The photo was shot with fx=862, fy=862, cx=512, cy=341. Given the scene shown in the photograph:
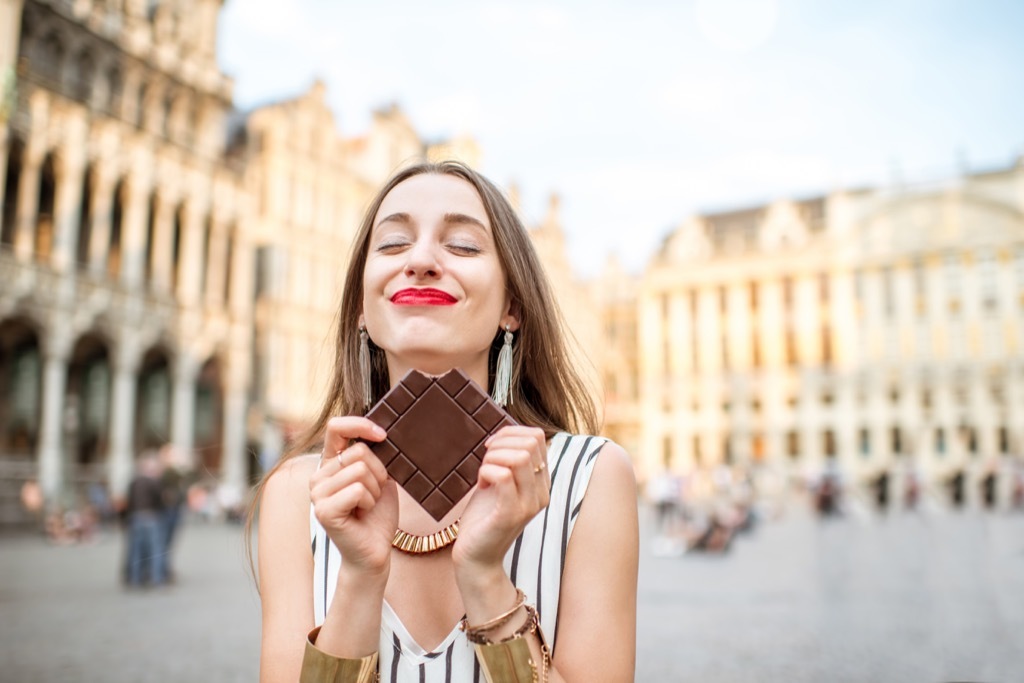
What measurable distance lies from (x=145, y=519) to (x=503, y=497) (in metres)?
11.1

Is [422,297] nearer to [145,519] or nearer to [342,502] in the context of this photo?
[342,502]

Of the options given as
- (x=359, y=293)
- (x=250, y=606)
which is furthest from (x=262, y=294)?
(x=359, y=293)

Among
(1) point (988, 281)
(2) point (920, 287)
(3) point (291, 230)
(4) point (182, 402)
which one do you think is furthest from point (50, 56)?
(1) point (988, 281)

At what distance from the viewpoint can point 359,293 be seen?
6.48ft

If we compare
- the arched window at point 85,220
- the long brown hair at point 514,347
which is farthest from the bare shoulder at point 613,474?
the arched window at point 85,220

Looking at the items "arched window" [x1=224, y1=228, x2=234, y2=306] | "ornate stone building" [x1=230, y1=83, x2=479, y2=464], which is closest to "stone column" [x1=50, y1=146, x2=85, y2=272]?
"arched window" [x1=224, y1=228, x2=234, y2=306]

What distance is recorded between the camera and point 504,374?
1.80m

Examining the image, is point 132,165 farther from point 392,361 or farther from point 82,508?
point 392,361

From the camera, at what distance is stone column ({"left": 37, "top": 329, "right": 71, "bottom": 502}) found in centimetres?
2239

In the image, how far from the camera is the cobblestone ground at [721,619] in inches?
202

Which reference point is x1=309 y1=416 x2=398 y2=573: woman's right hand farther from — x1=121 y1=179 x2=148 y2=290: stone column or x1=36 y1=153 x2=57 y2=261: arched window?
x1=121 y1=179 x2=148 y2=290: stone column

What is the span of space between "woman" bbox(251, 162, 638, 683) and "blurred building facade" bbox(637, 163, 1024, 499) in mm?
52633

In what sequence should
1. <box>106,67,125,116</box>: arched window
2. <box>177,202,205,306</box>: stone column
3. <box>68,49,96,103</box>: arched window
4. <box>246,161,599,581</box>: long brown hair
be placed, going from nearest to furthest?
<box>246,161,599,581</box>: long brown hair, <box>68,49,96,103</box>: arched window, <box>106,67,125,116</box>: arched window, <box>177,202,205,306</box>: stone column

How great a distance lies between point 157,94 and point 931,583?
26.0 metres
